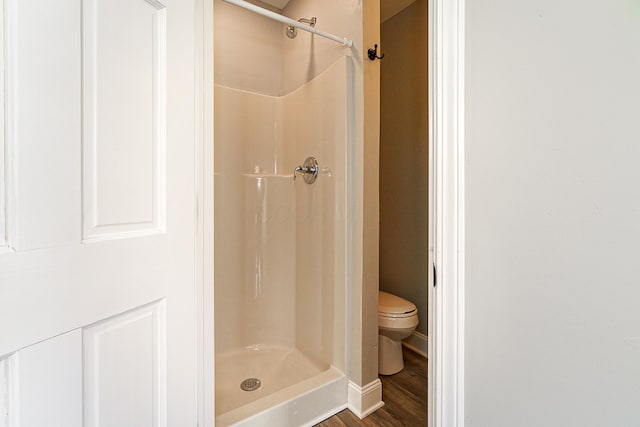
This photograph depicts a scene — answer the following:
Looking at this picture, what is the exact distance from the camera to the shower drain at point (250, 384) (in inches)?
66.2

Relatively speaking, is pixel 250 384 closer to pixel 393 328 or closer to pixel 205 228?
pixel 393 328

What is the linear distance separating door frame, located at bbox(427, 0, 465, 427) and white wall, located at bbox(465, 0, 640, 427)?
0.9 inches

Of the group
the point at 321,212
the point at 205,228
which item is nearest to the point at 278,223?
the point at 321,212

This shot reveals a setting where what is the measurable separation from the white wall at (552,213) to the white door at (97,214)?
0.77 meters

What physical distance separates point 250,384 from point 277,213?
111cm

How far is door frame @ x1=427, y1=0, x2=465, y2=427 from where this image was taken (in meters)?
0.71

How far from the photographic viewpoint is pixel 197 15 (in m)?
0.91

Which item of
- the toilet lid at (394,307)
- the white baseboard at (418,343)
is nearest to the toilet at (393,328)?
the toilet lid at (394,307)

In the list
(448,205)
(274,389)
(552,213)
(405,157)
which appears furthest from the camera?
(405,157)

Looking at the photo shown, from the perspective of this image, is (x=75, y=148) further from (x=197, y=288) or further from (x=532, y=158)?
(x=532, y=158)

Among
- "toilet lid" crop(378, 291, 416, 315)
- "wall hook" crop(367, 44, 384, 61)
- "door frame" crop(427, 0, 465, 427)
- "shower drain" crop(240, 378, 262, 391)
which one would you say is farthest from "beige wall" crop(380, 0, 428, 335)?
"door frame" crop(427, 0, 465, 427)

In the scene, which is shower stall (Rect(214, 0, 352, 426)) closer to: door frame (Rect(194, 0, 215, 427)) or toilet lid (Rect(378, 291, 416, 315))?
toilet lid (Rect(378, 291, 416, 315))

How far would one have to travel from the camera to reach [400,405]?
1592 mm

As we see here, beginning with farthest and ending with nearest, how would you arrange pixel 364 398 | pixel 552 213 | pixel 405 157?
pixel 405 157
pixel 364 398
pixel 552 213
